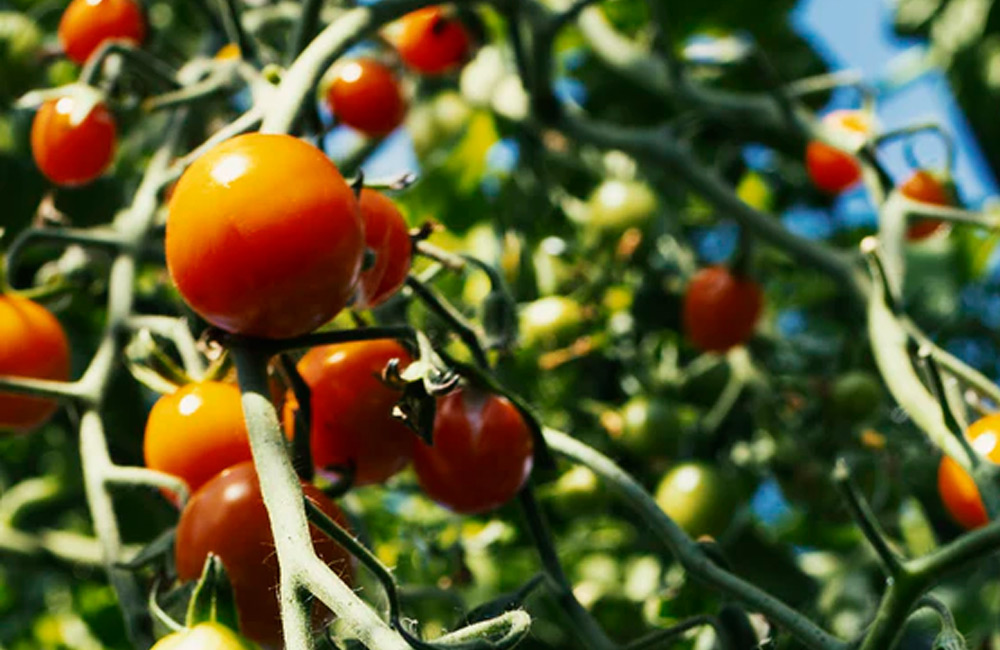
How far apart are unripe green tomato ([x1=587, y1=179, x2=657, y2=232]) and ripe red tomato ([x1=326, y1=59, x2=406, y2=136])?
475 mm

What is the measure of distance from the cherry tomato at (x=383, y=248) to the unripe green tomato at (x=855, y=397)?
0.98 meters

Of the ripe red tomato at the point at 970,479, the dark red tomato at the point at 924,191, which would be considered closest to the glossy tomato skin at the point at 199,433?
the ripe red tomato at the point at 970,479

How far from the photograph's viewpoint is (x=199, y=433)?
85 centimetres

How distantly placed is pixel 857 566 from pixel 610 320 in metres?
0.48

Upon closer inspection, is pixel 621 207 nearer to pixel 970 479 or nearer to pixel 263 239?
pixel 970 479

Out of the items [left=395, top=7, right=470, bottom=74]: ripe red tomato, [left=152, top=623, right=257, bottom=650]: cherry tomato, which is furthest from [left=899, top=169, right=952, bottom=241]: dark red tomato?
[left=152, top=623, right=257, bottom=650]: cherry tomato

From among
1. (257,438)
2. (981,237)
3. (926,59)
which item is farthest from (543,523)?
(926,59)

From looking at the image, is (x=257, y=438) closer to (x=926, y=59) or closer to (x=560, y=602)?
(x=560, y=602)

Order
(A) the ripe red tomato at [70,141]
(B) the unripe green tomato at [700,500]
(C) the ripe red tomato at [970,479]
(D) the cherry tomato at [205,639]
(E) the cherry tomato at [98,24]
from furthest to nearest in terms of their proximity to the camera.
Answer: (B) the unripe green tomato at [700,500], (E) the cherry tomato at [98,24], (A) the ripe red tomato at [70,141], (C) the ripe red tomato at [970,479], (D) the cherry tomato at [205,639]

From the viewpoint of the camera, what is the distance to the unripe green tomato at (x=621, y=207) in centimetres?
185

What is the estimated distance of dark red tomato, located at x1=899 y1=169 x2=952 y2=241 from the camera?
1.75 meters

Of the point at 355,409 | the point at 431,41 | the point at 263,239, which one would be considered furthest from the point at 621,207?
the point at 263,239

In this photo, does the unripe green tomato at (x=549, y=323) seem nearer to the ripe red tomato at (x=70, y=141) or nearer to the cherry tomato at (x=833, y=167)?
the cherry tomato at (x=833, y=167)

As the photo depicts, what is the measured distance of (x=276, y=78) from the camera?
2.99ft
